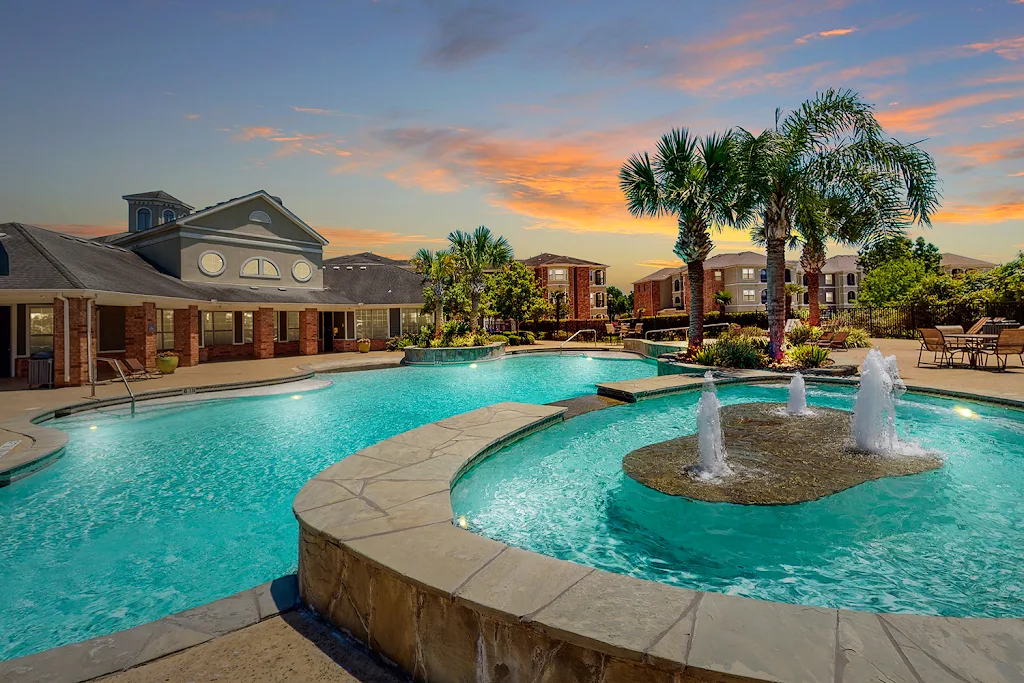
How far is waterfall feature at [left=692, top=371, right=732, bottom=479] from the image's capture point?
622cm

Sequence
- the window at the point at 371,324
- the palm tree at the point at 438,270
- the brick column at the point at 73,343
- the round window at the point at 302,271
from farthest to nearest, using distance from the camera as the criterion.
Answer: the window at the point at 371,324 < the round window at the point at 302,271 < the palm tree at the point at 438,270 < the brick column at the point at 73,343

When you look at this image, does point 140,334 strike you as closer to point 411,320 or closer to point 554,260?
point 411,320

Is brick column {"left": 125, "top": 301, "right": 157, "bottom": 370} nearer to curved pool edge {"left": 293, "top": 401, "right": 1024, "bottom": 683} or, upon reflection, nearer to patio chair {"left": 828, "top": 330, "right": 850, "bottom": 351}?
curved pool edge {"left": 293, "top": 401, "right": 1024, "bottom": 683}

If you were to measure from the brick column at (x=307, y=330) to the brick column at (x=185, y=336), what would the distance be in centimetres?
548

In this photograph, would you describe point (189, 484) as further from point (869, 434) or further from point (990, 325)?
point (990, 325)

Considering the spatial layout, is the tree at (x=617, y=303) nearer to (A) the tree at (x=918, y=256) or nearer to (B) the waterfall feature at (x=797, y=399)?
(A) the tree at (x=918, y=256)

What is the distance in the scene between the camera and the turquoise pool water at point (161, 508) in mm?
4008

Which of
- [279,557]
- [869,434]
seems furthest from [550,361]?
[279,557]

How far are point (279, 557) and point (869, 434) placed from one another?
28.2 feet

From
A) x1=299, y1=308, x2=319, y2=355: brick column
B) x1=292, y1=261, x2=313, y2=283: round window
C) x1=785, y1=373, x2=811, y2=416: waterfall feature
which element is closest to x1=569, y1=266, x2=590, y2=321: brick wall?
x1=292, y1=261, x2=313, y2=283: round window

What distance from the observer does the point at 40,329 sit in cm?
1797

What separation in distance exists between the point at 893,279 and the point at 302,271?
197 ft

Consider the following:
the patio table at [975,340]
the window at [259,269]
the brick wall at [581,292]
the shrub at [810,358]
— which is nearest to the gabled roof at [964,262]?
the brick wall at [581,292]

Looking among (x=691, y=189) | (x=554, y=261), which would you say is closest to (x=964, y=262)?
(x=554, y=261)
